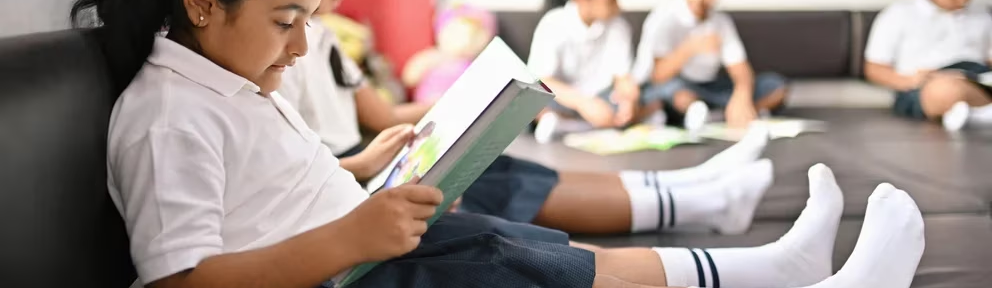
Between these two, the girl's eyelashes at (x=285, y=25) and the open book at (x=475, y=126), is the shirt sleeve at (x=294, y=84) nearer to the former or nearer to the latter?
the open book at (x=475, y=126)

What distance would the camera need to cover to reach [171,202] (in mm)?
646

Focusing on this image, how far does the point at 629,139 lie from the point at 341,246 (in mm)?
1334

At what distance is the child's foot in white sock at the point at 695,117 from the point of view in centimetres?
206

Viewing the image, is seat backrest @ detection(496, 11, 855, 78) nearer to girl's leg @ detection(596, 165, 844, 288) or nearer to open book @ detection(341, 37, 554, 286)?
girl's leg @ detection(596, 165, 844, 288)

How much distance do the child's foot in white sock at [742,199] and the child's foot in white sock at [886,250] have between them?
337 millimetres

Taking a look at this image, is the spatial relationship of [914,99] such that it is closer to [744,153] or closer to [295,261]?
[744,153]

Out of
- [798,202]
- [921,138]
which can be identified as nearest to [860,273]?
[798,202]

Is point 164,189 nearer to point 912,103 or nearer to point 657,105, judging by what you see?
point 657,105

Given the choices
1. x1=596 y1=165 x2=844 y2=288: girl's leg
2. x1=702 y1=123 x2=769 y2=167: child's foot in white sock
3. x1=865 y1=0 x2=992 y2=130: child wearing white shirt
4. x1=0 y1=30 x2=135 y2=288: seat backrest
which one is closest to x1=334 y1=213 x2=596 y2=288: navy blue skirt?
x1=596 y1=165 x2=844 y2=288: girl's leg

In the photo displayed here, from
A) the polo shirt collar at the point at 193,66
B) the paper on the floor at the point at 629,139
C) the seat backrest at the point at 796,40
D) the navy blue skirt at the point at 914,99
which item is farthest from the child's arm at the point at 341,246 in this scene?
the seat backrest at the point at 796,40

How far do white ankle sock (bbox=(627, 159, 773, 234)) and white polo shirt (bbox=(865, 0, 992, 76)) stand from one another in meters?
1.41

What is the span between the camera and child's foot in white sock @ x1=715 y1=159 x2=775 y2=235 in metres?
1.24

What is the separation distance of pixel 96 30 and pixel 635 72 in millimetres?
1721

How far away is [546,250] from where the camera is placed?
2.53ft
